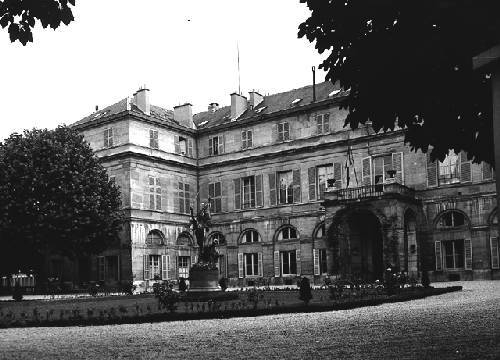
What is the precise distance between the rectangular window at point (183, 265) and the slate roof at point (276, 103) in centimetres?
977

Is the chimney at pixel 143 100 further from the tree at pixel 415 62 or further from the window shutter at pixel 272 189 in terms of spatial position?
the tree at pixel 415 62

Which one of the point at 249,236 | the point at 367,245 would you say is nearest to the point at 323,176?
the point at 367,245

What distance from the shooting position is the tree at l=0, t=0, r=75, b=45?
7.73 m

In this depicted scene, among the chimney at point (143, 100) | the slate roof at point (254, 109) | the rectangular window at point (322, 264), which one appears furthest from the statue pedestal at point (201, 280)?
the chimney at point (143, 100)

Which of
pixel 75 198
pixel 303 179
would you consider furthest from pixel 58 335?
pixel 303 179

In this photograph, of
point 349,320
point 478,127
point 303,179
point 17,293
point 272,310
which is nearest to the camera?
point 478,127

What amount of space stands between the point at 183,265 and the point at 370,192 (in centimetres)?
1527

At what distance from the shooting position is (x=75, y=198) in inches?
1419

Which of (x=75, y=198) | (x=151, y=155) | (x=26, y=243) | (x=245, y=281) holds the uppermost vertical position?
(x=151, y=155)

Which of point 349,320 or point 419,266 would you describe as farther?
point 419,266

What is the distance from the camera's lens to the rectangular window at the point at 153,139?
4331 centimetres

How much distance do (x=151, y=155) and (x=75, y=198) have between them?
7996 millimetres

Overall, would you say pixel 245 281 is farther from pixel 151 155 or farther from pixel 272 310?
pixel 272 310

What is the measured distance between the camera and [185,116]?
4772 centimetres
